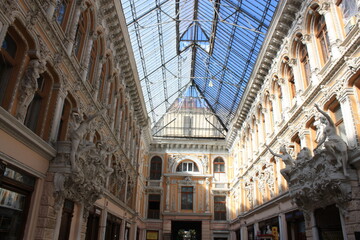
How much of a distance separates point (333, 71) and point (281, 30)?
18.3 ft

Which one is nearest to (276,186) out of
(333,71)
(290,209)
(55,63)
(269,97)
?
(290,209)

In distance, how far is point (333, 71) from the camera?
34.8ft

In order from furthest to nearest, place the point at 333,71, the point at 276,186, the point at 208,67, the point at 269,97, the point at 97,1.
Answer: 1. the point at 208,67
2. the point at 269,97
3. the point at 276,186
4. the point at 97,1
5. the point at 333,71

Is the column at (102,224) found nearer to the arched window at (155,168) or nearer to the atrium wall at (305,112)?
the atrium wall at (305,112)

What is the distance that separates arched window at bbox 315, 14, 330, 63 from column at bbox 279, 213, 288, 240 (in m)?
7.66

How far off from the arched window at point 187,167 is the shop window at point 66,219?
20703 millimetres

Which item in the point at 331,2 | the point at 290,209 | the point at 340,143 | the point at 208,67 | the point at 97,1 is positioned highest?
the point at 208,67

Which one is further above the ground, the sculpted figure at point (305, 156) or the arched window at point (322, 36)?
the arched window at point (322, 36)

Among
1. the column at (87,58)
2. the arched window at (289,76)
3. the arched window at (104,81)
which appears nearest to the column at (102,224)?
the arched window at (104,81)

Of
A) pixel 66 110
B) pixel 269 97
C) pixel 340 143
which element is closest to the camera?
pixel 340 143

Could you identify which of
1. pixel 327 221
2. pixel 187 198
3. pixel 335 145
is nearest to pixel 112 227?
pixel 327 221

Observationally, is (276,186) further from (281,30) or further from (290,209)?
(281,30)

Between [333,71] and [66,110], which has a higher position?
[333,71]

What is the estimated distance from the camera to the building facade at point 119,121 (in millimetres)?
8039
